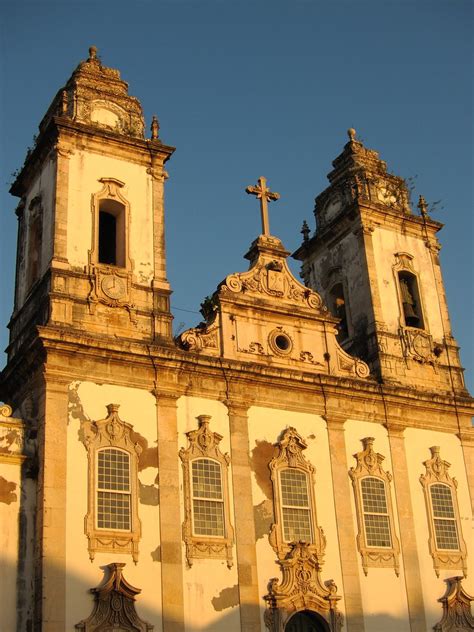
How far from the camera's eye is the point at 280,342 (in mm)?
21938

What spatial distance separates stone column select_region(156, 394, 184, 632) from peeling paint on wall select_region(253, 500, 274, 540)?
1875 millimetres

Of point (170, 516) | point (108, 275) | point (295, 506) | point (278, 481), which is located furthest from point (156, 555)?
point (108, 275)

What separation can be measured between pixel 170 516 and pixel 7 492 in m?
3.25

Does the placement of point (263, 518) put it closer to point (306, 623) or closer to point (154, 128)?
point (306, 623)

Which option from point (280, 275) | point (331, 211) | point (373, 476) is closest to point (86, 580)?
point (373, 476)

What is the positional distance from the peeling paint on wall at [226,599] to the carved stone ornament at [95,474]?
1.94 meters

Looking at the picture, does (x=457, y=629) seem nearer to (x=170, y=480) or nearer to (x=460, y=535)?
(x=460, y=535)

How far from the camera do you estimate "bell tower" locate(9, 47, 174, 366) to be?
1984 cm

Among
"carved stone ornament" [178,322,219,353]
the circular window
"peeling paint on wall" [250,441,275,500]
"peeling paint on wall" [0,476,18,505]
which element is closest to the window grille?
"peeling paint on wall" [250,441,275,500]

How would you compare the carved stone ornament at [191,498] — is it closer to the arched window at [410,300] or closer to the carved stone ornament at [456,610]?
the carved stone ornament at [456,610]

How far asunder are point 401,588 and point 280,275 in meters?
7.92

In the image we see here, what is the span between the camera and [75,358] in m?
18.6

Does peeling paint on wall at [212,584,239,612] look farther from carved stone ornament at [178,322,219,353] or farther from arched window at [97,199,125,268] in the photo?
arched window at [97,199,125,268]

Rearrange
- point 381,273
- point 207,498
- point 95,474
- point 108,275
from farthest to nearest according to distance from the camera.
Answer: point 381,273
point 108,275
point 207,498
point 95,474
